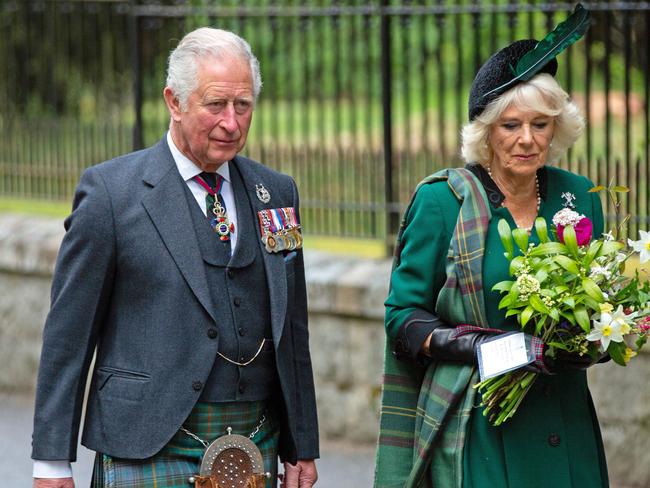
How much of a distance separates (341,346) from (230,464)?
3.57m

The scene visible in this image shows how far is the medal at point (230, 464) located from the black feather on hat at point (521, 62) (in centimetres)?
128

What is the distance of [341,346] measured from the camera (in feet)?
25.4

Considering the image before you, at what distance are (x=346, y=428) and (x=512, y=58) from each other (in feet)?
12.4

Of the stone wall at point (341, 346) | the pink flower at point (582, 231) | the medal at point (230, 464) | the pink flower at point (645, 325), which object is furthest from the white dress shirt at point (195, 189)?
the stone wall at point (341, 346)

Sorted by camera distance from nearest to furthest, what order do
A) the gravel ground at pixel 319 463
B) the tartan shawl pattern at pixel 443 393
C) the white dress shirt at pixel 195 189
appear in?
the white dress shirt at pixel 195 189 < the tartan shawl pattern at pixel 443 393 < the gravel ground at pixel 319 463

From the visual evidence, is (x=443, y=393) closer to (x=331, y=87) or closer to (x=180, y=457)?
(x=180, y=457)

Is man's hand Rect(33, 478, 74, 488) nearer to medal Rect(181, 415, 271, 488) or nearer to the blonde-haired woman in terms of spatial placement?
medal Rect(181, 415, 271, 488)

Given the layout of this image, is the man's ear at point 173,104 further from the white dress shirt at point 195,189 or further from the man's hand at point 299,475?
the man's hand at point 299,475

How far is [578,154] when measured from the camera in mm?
7176

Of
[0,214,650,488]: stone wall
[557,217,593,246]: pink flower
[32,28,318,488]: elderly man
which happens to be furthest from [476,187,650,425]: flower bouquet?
[0,214,650,488]: stone wall

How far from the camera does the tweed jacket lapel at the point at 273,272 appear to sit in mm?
4238

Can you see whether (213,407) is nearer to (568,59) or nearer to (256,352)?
(256,352)

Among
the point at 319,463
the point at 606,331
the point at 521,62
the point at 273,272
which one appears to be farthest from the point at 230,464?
the point at 319,463

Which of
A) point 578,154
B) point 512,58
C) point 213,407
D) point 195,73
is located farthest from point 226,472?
point 578,154
